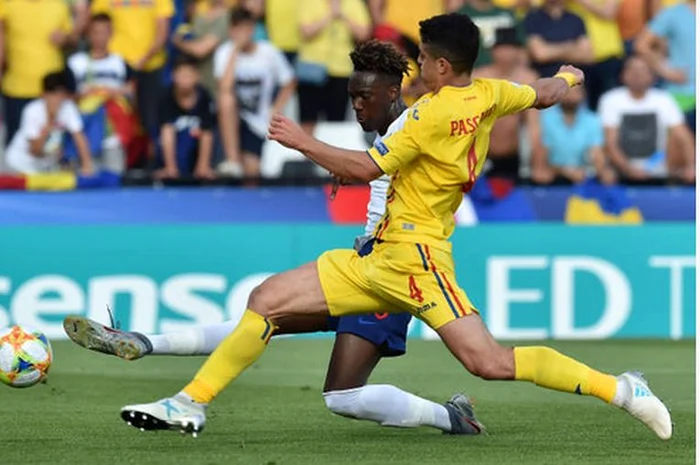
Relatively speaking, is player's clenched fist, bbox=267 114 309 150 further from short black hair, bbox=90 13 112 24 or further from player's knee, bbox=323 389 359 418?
short black hair, bbox=90 13 112 24

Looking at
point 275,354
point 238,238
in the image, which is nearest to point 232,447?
point 275,354

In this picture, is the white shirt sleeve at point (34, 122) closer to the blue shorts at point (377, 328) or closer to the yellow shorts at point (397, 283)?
the blue shorts at point (377, 328)

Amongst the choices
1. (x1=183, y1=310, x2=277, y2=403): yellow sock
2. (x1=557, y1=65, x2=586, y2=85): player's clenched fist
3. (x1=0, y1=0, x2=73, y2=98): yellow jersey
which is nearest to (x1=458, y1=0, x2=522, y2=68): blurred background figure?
(x1=0, y1=0, x2=73, y2=98): yellow jersey

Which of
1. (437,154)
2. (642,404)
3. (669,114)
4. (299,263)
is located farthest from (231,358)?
(669,114)

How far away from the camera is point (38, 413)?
9258mm

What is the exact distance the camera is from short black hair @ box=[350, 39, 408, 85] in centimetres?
827

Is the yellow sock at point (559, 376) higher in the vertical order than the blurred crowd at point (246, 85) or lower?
lower

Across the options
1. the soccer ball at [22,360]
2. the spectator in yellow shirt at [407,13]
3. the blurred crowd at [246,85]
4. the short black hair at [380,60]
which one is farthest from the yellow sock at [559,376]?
the spectator in yellow shirt at [407,13]

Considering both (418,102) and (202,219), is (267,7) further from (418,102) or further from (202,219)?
(418,102)

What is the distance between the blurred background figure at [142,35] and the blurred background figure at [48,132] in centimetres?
71

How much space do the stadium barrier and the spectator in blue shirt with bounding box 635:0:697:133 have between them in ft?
5.76

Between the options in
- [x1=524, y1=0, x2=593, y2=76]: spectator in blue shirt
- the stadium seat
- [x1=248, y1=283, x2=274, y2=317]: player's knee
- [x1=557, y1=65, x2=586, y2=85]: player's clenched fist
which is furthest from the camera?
[x1=524, y1=0, x2=593, y2=76]: spectator in blue shirt

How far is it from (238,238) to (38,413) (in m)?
6.01

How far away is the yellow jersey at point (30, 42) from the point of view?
51.7 feet
